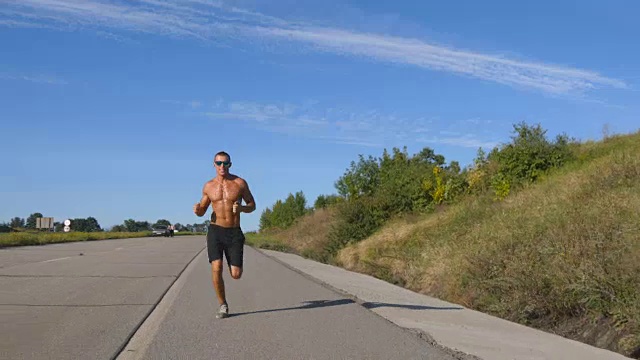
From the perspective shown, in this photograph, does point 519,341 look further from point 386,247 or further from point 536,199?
point 386,247

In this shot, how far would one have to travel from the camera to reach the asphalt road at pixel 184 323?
737cm

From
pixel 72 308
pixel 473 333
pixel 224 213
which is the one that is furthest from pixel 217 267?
pixel 473 333

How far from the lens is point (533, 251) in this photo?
11867 millimetres

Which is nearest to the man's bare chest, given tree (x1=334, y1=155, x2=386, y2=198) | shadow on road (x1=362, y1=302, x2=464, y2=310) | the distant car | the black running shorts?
the black running shorts

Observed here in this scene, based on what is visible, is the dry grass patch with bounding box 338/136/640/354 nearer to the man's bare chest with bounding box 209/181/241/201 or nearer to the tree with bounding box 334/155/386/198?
the man's bare chest with bounding box 209/181/241/201

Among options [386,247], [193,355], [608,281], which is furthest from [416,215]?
[193,355]

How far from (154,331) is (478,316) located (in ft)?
17.4

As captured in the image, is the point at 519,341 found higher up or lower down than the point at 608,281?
lower down

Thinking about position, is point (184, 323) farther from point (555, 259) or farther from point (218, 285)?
point (555, 259)

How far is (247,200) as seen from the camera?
10391 mm

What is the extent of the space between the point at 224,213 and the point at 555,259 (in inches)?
206

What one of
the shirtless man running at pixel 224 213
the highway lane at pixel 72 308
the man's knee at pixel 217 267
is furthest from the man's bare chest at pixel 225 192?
the highway lane at pixel 72 308

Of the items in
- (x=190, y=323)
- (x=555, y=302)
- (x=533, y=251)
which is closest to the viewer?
(x=190, y=323)

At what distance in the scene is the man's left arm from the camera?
405 inches
